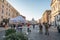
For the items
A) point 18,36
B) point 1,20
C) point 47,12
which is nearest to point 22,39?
point 18,36

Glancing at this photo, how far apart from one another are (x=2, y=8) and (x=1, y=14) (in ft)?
9.97

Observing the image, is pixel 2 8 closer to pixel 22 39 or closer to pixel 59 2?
pixel 59 2

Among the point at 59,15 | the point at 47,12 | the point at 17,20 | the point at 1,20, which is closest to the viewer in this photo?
the point at 17,20

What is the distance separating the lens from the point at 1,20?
67.7m

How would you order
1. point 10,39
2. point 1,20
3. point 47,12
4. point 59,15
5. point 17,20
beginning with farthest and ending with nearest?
point 47,12
point 1,20
point 59,15
point 17,20
point 10,39

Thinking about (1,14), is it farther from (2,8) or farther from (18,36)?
(18,36)

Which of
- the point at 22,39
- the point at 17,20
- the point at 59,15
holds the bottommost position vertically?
the point at 22,39

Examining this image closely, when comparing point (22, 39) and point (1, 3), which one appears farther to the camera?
point (1, 3)

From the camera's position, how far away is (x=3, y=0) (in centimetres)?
7138

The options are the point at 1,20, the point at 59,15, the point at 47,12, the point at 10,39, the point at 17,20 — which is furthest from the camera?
the point at 47,12

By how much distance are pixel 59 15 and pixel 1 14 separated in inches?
903

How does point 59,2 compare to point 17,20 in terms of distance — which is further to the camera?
point 59,2

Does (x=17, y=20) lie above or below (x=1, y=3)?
below

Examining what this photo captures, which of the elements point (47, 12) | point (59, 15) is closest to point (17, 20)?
point (59, 15)
